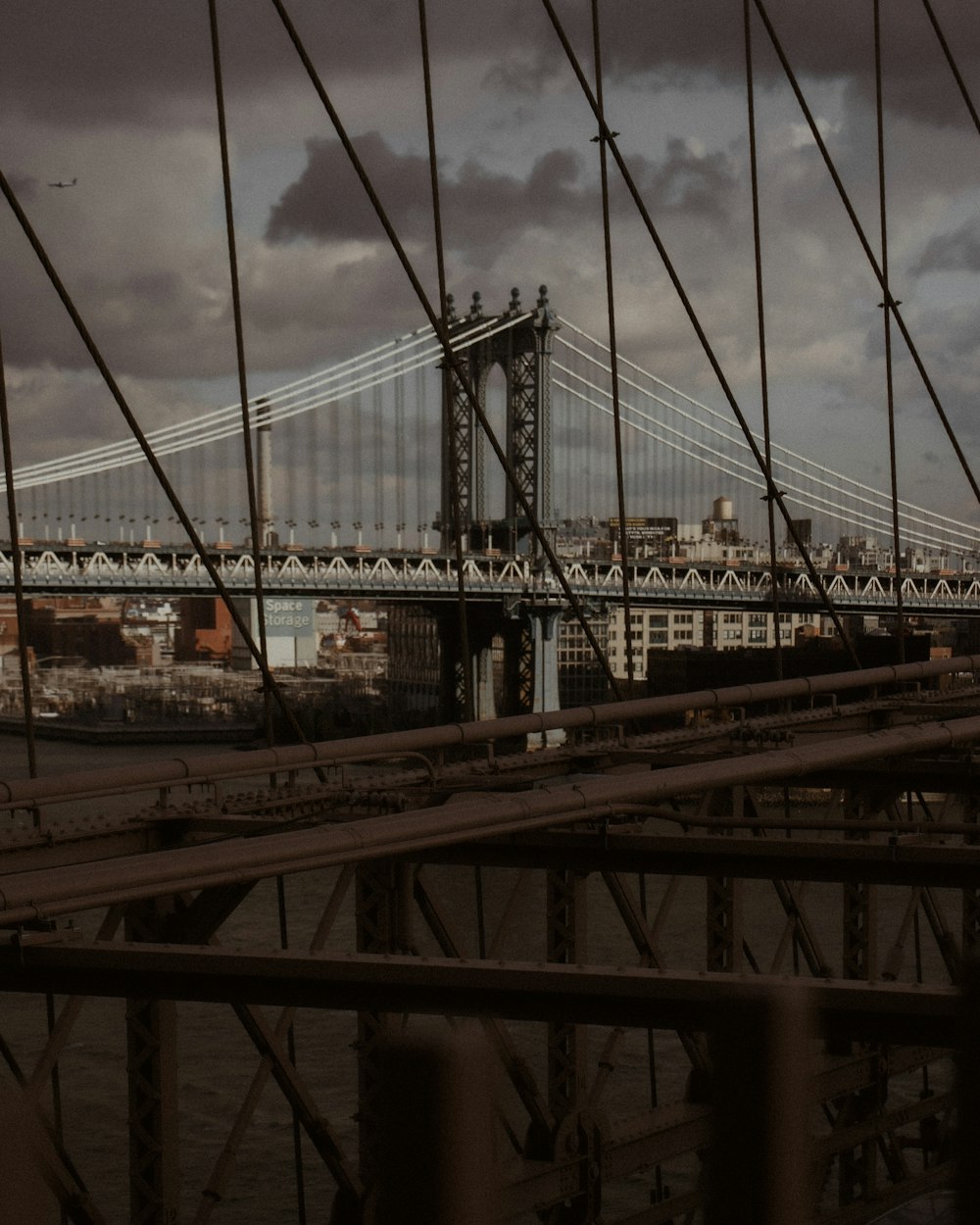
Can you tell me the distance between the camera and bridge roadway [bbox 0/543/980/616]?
3036 centimetres

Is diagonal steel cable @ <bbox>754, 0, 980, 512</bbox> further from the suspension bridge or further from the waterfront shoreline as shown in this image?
the waterfront shoreline

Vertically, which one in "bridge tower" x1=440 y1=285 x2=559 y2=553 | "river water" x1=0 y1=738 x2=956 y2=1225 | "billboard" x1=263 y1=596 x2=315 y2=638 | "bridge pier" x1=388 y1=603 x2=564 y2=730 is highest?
"bridge tower" x1=440 y1=285 x2=559 y2=553

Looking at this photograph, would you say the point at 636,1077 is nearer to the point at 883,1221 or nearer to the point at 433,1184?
the point at 883,1221

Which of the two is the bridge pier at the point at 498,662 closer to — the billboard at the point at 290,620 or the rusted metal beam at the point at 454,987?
the billboard at the point at 290,620

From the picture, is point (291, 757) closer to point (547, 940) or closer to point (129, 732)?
point (547, 940)

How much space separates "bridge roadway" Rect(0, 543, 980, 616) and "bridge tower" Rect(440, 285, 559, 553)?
33.6 inches

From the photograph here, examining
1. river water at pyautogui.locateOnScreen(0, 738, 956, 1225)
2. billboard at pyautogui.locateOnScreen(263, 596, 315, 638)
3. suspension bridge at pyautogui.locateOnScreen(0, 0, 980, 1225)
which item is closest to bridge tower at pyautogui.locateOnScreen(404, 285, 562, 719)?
billboard at pyautogui.locateOnScreen(263, 596, 315, 638)

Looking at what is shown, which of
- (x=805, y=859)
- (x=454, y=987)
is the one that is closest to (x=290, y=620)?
A: (x=805, y=859)

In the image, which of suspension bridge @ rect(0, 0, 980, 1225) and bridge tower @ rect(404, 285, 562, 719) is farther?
bridge tower @ rect(404, 285, 562, 719)

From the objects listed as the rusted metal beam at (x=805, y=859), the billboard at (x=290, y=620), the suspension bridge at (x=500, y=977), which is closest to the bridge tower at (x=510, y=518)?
the billboard at (x=290, y=620)

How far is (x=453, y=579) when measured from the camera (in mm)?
34812

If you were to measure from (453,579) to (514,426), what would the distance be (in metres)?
5.58

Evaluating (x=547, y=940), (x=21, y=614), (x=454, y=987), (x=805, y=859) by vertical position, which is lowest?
(x=547, y=940)

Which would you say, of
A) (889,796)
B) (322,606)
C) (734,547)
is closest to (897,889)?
(889,796)
